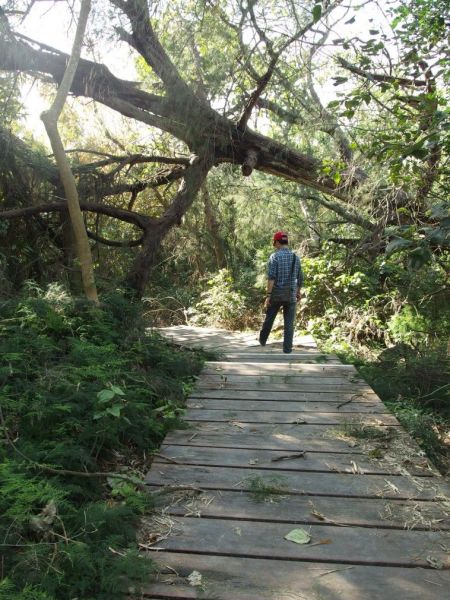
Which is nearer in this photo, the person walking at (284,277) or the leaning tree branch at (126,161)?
the person walking at (284,277)

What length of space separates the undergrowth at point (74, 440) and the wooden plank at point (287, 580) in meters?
0.17

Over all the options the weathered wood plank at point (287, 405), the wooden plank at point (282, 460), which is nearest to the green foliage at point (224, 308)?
the weathered wood plank at point (287, 405)

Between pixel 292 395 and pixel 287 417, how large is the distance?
2.02ft

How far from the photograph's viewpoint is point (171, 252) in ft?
48.4

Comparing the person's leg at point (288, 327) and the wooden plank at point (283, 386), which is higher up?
the person's leg at point (288, 327)

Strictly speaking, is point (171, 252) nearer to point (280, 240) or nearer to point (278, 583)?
point (280, 240)

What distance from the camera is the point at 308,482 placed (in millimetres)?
2934

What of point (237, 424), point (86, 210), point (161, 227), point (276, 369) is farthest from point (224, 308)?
point (237, 424)

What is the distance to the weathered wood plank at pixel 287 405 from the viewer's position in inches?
165

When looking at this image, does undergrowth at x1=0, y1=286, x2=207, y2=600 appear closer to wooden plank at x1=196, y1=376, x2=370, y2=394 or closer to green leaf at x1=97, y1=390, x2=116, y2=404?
green leaf at x1=97, y1=390, x2=116, y2=404

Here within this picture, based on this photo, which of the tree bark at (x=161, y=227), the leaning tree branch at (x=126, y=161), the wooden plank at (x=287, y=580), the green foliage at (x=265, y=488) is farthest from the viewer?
the tree bark at (x=161, y=227)

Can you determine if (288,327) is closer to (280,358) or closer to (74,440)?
(280,358)

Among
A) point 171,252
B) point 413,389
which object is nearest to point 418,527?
point 413,389

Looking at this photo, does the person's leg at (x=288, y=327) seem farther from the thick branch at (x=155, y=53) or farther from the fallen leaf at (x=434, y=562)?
the fallen leaf at (x=434, y=562)
